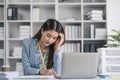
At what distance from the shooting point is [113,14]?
15.7 ft

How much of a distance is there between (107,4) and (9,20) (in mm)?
1803

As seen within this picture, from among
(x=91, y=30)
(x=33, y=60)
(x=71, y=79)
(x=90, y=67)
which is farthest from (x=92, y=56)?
(x=91, y=30)

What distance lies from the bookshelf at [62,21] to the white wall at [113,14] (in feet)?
0.31

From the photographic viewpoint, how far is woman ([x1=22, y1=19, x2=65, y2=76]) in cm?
263

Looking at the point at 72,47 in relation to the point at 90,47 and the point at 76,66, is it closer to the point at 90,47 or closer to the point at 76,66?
the point at 90,47

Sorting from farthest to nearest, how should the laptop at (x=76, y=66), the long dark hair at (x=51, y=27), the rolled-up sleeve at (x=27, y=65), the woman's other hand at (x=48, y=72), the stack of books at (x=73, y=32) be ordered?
the stack of books at (x=73, y=32) → the long dark hair at (x=51, y=27) → the rolled-up sleeve at (x=27, y=65) → the woman's other hand at (x=48, y=72) → the laptop at (x=76, y=66)

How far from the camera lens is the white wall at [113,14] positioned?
4.76m

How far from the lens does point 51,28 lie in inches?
104

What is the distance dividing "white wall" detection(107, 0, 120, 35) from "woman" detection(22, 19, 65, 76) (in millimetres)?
2231

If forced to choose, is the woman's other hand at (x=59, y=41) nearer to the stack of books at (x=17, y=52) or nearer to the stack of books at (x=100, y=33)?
the stack of books at (x=100, y=33)

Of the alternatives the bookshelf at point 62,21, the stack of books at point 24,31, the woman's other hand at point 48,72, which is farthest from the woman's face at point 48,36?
the stack of books at point 24,31

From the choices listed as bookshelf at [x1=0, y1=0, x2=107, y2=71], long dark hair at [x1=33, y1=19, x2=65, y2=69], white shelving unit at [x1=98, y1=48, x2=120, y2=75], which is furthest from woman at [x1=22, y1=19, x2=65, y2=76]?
bookshelf at [x1=0, y1=0, x2=107, y2=71]

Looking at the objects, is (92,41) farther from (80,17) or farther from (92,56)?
(92,56)

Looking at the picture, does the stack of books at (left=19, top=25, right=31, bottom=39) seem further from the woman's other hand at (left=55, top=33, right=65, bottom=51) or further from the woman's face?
the woman's face
